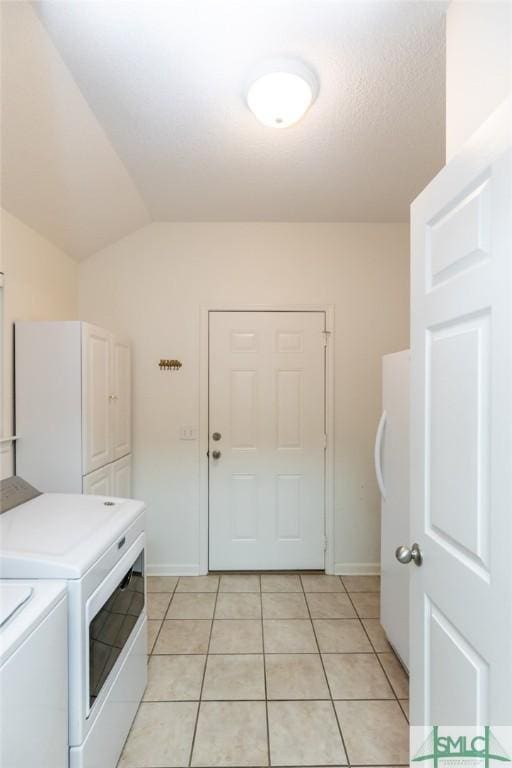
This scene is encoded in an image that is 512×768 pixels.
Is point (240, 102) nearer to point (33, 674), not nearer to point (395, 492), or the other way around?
point (395, 492)

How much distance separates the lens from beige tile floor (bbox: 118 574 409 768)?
1.50m

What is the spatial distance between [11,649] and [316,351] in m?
2.47

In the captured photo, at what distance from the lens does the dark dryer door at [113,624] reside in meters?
1.22

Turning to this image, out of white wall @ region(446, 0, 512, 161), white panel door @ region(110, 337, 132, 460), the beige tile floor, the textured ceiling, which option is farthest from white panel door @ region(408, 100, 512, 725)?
white panel door @ region(110, 337, 132, 460)

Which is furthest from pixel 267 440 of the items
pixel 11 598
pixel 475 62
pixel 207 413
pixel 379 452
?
pixel 475 62

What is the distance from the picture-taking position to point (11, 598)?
999 mm

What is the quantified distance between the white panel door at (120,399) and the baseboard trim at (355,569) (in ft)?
6.02

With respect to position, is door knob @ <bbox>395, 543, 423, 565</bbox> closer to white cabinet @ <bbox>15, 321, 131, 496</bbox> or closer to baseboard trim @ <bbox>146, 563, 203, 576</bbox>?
white cabinet @ <bbox>15, 321, 131, 496</bbox>

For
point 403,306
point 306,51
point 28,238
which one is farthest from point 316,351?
point 28,238

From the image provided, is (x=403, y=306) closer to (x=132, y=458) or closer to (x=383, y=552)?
(x=383, y=552)

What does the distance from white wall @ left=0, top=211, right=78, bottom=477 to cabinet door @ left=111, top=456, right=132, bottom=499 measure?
0.63 metres

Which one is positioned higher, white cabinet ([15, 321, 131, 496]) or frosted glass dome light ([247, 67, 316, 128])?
frosted glass dome light ([247, 67, 316, 128])

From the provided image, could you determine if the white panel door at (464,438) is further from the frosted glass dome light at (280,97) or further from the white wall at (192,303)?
the white wall at (192,303)

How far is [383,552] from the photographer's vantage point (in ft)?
6.92
